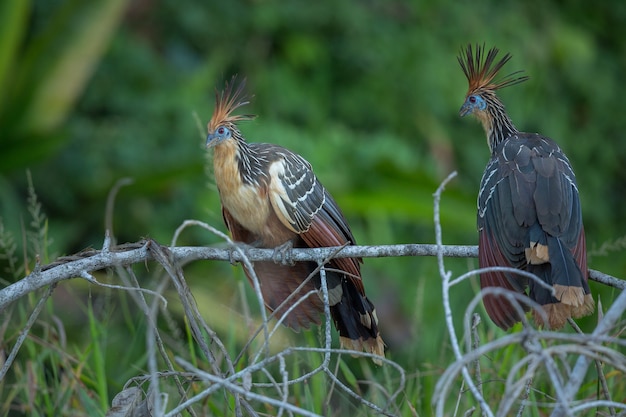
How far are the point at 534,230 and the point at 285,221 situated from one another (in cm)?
91

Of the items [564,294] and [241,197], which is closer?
[564,294]

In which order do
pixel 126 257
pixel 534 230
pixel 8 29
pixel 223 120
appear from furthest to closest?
pixel 8 29 → pixel 223 120 → pixel 534 230 → pixel 126 257

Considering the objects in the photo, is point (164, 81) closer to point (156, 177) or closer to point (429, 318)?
point (156, 177)

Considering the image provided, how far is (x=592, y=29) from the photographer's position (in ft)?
25.7

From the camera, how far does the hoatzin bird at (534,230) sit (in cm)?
254

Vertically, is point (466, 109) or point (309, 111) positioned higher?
point (309, 111)

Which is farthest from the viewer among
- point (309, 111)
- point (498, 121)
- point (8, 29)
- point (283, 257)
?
point (309, 111)

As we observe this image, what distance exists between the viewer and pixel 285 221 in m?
3.15

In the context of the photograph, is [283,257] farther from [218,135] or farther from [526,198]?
[526,198]

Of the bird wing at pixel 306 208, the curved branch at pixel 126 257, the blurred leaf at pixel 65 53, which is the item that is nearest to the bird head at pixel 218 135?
the bird wing at pixel 306 208

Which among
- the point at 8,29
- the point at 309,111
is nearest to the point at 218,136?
the point at 8,29

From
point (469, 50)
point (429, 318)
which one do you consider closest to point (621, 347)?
point (469, 50)

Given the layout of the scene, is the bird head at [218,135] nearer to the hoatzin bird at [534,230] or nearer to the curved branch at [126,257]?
the curved branch at [126,257]

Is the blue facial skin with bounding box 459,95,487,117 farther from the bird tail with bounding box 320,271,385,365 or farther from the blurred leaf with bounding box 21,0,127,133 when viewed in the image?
the blurred leaf with bounding box 21,0,127,133
